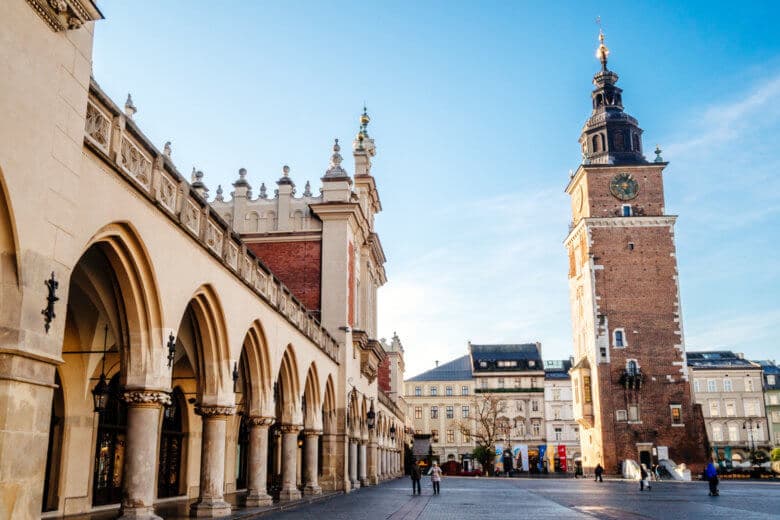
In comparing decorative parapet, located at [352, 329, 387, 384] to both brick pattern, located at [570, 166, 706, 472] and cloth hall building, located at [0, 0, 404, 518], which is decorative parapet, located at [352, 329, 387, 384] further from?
brick pattern, located at [570, 166, 706, 472]

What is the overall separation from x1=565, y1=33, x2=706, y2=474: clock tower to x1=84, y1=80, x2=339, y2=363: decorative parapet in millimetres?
46998

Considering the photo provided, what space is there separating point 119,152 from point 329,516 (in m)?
10.0

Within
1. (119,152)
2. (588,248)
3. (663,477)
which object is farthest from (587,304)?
(119,152)

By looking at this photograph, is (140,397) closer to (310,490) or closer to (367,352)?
(310,490)

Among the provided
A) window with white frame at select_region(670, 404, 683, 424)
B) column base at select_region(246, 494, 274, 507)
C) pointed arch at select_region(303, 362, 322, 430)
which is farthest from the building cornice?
column base at select_region(246, 494, 274, 507)

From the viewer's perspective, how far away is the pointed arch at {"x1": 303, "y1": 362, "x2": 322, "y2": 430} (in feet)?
87.6

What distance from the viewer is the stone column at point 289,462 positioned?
2254cm

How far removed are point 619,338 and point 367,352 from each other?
3305cm

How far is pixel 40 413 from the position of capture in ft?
28.9

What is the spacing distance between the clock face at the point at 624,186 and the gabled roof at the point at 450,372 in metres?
44.9

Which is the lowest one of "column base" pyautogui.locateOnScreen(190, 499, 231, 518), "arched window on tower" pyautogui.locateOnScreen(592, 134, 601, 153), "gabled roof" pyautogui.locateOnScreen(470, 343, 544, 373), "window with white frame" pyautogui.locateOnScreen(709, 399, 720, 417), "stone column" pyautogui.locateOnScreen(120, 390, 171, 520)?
"column base" pyautogui.locateOnScreen(190, 499, 231, 518)

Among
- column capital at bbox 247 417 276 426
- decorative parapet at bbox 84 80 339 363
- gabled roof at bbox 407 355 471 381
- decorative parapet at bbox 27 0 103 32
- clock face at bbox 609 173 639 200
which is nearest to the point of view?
decorative parapet at bbox 27 0 103 32

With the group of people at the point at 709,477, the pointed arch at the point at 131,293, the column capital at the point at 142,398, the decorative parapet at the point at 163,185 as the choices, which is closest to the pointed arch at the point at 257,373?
the decorative parapet at the point at 163,185

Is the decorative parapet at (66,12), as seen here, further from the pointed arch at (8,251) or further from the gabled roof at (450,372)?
the gabled roof at (450,372)
